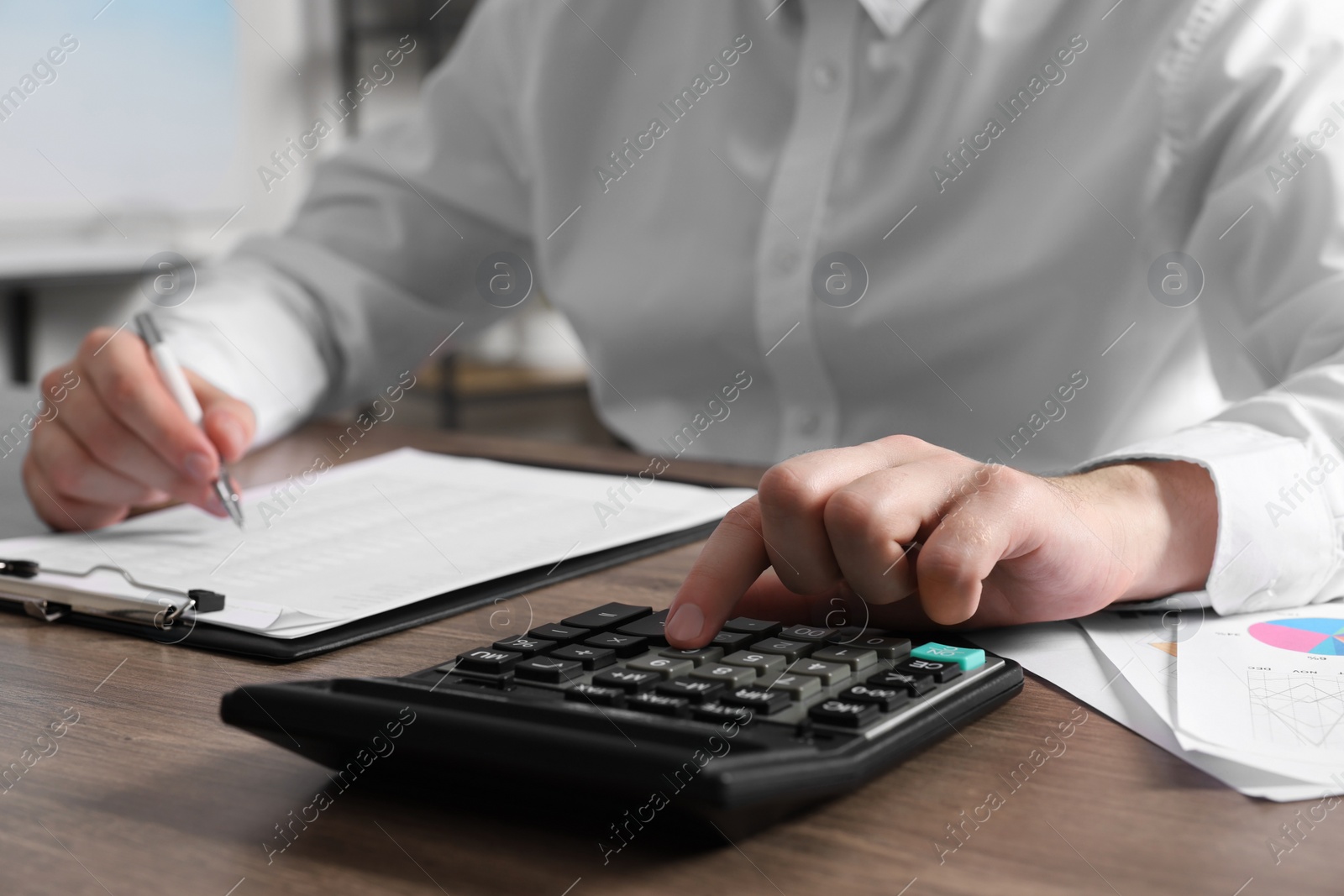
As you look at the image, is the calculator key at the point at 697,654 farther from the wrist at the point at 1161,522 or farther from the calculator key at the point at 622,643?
the wrist at the point at 1161,522

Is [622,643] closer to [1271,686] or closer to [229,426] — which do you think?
[1271,686]

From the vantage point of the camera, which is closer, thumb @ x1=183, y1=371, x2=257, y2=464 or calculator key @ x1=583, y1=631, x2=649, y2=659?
calculator key @ x1=583, y1=631, x2=649, y2=659

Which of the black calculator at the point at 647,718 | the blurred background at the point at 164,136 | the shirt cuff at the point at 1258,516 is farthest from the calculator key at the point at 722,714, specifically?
the blurred background at the point at 164,136

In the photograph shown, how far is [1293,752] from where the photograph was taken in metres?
0.38

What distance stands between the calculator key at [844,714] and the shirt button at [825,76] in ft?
2.53

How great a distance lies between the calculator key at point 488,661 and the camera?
39 centimetres

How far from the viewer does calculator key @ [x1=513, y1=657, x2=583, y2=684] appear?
1.27ft

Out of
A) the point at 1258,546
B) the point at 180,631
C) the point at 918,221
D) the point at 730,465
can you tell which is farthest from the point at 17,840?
the point at 918,221

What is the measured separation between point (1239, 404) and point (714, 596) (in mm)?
371

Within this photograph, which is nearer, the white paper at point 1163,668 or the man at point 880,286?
the white paper at point 1163,668

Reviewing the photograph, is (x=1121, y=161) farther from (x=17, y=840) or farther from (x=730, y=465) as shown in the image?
(x=17, y=840)

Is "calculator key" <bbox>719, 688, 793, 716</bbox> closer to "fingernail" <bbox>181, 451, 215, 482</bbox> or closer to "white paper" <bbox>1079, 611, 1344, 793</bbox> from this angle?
"white paper" <bbox>1079, 611, 1344, 793</bbox>

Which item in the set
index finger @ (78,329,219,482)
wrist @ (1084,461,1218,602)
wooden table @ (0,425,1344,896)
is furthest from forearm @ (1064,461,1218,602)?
index finger @ (78,329,219,482)

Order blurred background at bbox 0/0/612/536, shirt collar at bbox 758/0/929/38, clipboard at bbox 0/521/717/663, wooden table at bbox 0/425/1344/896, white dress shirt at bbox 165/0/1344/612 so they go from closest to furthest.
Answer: wooden table at bbox 0/425/1344/896, clipboard at bbox 0/521/717/663, white dress shirt at bbox 165/0/1344/612, shirt collar at bbox 758/0/929/38, blurred background at bbox 0/0/612/536
